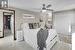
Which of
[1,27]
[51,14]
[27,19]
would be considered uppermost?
[51,14]

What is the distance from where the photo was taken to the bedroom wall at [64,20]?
24.7 feet

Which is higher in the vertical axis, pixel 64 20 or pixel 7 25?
pixel 64 20

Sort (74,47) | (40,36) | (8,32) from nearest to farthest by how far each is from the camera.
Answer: (74,47) < (40,36) < (8,32)

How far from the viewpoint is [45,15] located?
9.45 m

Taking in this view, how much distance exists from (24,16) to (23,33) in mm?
1683

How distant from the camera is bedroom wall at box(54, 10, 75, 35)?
7526 mm

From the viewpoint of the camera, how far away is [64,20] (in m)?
8.06

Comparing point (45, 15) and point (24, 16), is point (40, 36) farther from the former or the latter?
point (45, 15)

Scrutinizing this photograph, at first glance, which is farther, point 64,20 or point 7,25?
point 64,20

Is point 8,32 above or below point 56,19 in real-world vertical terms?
below

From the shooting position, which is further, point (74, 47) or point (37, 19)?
point (37, 19)

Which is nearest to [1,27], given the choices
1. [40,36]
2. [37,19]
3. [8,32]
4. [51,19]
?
[8,32]

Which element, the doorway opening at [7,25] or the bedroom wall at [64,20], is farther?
the doorway opening at [7,25]

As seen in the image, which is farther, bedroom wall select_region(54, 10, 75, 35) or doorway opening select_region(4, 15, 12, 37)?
doorway opening select_region(4, 15, 12, 37)
